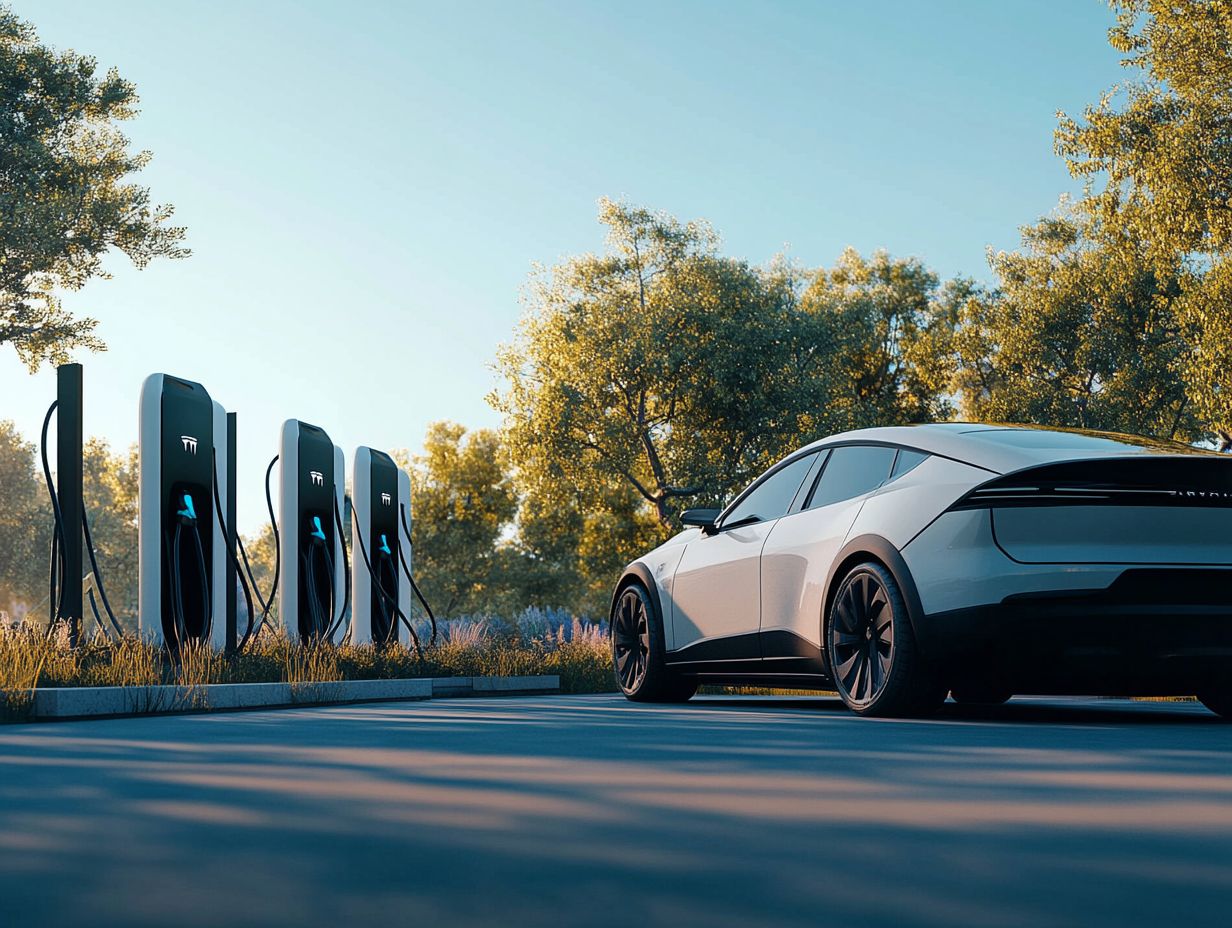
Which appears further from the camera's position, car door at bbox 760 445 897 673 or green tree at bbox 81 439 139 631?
green tree at bbox 81 439 139 631

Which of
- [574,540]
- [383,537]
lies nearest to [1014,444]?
[383,537]

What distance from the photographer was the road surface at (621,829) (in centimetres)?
278

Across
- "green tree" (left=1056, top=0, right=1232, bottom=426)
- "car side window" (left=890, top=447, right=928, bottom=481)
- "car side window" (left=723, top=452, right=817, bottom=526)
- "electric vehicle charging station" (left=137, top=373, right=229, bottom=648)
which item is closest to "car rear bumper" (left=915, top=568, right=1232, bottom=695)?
"car side window" (left=890, top=447, right=928, bottom=481)

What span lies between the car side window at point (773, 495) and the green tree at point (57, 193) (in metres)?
27.1

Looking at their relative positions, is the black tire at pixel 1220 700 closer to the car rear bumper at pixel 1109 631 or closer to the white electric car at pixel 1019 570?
the white electric car at pixel 1019 570

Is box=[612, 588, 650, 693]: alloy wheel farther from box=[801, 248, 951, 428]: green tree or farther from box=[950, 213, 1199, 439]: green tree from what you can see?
box=[801, 248, 951, 428]: green tree

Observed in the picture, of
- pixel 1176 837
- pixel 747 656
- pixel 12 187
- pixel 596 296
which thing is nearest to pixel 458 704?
pixel 747 656

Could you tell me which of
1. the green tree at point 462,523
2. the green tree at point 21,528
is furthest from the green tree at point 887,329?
the green tree at point 21,528

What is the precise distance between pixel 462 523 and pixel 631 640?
48145mm

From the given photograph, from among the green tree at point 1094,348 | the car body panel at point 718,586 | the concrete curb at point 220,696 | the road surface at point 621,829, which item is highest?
the green tree at point 1094,348

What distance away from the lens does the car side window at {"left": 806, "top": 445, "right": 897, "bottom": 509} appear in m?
7.68

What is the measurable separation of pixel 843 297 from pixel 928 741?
51236 millimetres

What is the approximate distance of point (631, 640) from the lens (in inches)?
398

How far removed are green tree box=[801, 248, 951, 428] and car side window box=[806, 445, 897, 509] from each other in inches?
1518
